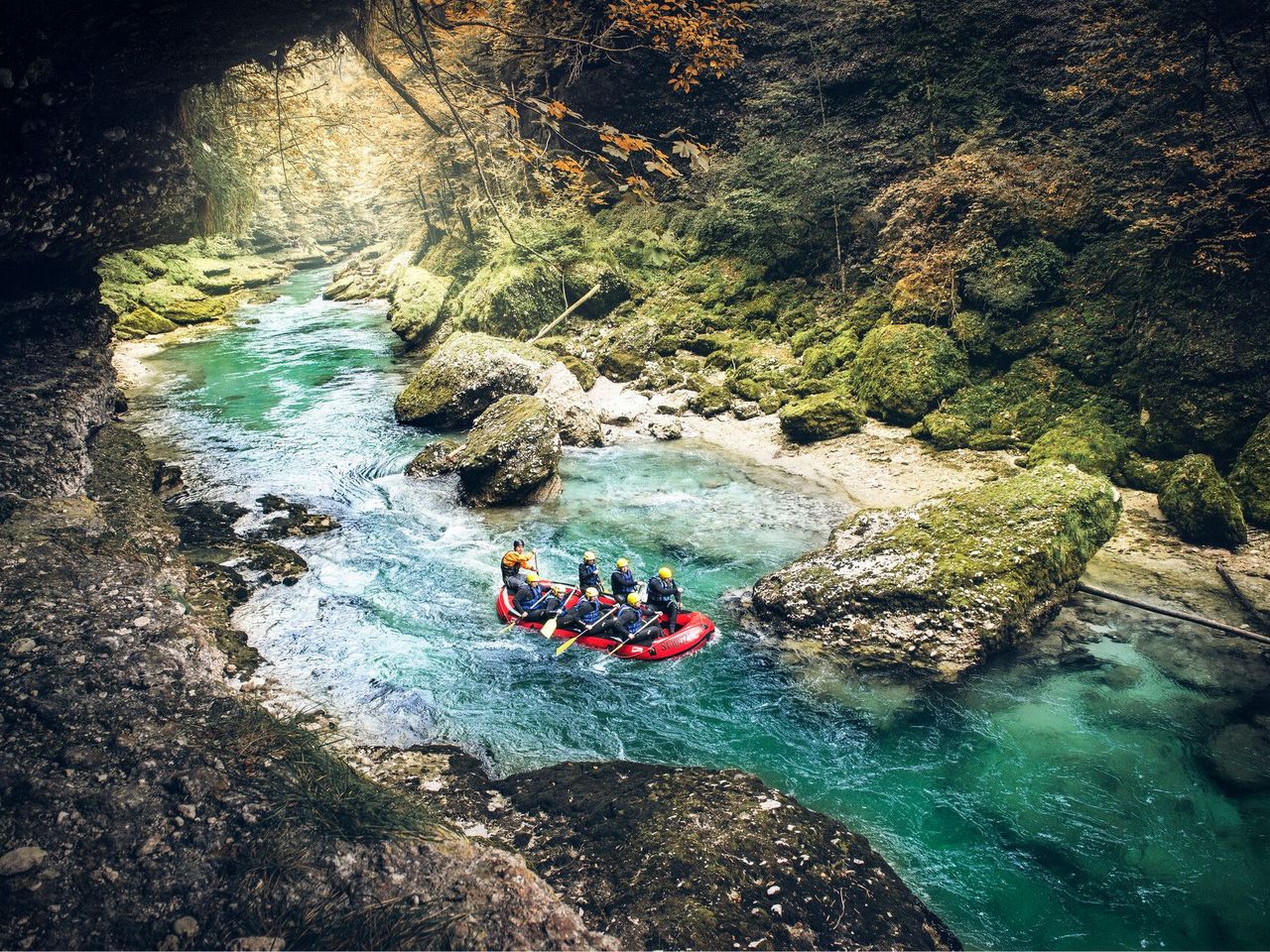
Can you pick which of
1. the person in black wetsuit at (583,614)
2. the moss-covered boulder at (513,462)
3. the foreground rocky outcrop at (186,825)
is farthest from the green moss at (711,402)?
the foreground rocky outcrop at (186,825)

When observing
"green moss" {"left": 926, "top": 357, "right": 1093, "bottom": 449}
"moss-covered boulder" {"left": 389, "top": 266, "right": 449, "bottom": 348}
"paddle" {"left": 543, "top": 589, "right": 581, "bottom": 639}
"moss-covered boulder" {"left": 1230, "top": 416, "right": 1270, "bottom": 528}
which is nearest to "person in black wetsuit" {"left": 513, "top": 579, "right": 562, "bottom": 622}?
"paddle" {"left": 543, "top": 589, "right": 581, "bottom": 639}

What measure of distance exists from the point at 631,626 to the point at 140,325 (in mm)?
27662

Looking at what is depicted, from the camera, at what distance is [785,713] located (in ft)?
26.5

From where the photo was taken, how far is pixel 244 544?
11.2 m

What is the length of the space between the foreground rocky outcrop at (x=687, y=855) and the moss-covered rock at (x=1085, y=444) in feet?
31.9

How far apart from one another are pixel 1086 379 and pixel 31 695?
691 inches

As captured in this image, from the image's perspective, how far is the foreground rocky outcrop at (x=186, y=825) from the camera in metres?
4.27

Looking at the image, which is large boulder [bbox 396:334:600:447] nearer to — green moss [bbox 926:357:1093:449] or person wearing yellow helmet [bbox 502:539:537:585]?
person wearing yellow helmet [bbox 502:539:537:585]

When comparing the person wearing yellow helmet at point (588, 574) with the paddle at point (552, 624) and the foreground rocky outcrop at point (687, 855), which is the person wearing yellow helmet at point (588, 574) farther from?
the foreground rocky outcrop at point (687, 855)

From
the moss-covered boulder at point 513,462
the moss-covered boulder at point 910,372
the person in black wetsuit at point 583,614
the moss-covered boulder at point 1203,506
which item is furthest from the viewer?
the moss-covered boulder at point 910,372

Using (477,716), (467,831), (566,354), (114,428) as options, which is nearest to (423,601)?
(477,716)

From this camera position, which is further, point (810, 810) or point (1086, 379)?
point (1086, 379)

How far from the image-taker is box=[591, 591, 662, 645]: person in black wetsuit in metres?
9.22

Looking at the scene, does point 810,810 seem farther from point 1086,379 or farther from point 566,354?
point 566,354
